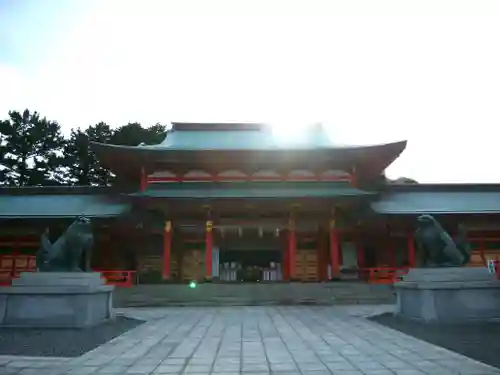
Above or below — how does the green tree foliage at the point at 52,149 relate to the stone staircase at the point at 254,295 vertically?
above

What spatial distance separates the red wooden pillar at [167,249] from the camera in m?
19.4

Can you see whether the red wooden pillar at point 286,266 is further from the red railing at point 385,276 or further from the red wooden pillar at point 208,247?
the red wooden pillar at point 208,247

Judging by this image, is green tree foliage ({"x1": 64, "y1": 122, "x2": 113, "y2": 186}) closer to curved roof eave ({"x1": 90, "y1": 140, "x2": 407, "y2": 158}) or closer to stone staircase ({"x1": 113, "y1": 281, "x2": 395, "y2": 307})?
curved roof eave ({"x1": 90, "y1": 140, "x2": 407, "y2": 158})

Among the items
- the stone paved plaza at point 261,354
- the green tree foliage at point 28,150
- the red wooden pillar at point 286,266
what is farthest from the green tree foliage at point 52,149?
the stone paved plaza at point 261,354

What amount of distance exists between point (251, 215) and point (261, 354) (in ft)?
49.2

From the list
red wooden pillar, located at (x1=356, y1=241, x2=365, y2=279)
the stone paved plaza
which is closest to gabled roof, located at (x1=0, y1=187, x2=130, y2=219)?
red wooden pillar, located at (x1=356, y1=241, x2=365, y2=279)

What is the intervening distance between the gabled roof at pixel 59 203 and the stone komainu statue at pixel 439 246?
14829mm

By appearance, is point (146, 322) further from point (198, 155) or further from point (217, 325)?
point (198, 155)

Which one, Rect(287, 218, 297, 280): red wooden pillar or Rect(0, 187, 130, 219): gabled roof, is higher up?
Rect(0, 187, 130, 219): gabled roof

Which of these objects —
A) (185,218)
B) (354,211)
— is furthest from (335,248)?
(185,218)

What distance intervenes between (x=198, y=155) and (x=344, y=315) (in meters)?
12.1

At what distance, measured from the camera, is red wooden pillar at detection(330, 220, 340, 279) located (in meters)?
19.5

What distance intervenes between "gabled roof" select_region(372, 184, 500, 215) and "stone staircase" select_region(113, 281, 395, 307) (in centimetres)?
514

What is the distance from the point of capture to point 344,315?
39.9 ft
